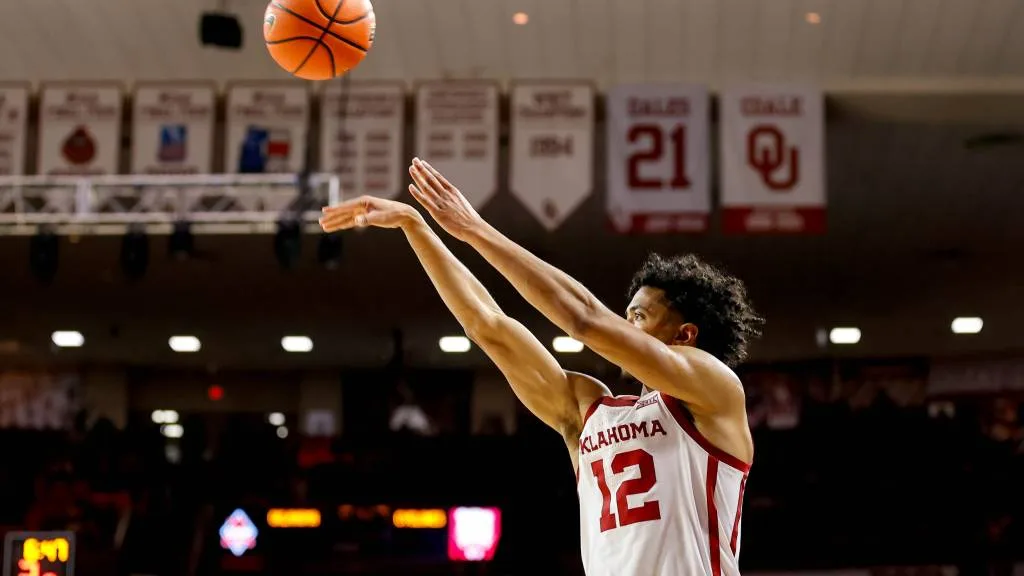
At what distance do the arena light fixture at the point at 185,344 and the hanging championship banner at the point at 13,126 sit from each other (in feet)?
32.6

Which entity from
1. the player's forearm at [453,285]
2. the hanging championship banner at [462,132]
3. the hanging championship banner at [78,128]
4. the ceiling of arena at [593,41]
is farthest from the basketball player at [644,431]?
the hanging championship banner at [78,128]

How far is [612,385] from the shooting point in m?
18.8

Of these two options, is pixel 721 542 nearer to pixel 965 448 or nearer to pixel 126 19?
pixel 126 19

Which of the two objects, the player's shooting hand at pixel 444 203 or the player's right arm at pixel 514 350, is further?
the player's right arm at pixel 514 350

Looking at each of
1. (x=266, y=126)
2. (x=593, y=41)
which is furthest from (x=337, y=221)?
(x=266, y=126)

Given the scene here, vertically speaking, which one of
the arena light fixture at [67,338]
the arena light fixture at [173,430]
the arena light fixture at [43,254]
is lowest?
the arena light fixture at [173,430]

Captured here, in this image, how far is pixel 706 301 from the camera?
12.2 feet

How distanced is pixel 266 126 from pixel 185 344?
10.7 m

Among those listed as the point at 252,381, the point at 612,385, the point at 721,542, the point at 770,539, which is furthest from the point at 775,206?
the point at 252,381

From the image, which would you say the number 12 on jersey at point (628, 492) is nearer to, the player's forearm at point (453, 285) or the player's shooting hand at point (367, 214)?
the player's forearm at point (453, 285)

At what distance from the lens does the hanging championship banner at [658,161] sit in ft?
34.1

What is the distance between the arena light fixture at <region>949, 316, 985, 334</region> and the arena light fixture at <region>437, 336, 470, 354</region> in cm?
779

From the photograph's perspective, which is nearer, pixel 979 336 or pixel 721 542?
pixel 721 542

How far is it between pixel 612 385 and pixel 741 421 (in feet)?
50.7
